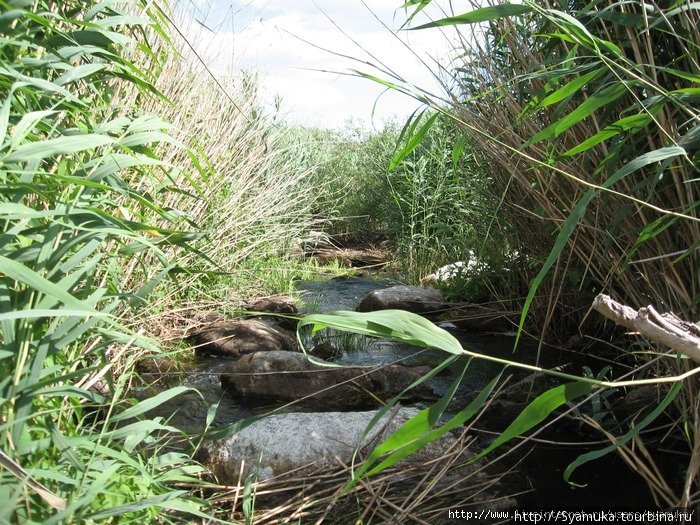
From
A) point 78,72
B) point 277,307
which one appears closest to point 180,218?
point 78,72

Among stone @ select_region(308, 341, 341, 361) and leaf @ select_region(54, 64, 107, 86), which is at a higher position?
leaf @ select_region(54, 64, 107, 86)

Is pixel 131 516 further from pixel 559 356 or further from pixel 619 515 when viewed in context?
pixel 559 356

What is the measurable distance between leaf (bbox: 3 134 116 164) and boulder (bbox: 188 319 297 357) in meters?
3.44

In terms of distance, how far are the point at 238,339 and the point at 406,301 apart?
189 cm

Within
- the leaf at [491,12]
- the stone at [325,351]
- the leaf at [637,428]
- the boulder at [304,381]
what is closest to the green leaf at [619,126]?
the leaf at [491,12]

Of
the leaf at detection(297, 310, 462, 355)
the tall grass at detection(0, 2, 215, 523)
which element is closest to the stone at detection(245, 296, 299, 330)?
the tall grass at detection(0, 2, 215, 523)

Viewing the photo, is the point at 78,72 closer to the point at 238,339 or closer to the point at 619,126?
the point at 619,126

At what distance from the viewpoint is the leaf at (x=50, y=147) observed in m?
1.63

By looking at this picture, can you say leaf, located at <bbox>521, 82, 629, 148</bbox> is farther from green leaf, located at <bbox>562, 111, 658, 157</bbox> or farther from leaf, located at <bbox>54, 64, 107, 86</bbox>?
leaf, located at <bbox>54, 64, 107, 86</bbox>

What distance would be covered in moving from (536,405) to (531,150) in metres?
2.24

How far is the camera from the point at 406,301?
6.45m

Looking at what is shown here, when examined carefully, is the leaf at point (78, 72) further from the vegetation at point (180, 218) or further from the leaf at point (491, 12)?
the leaf at point (491, 12)

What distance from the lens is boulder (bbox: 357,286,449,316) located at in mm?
6402

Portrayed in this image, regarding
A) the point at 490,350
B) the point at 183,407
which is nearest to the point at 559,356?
the point at 490,350
